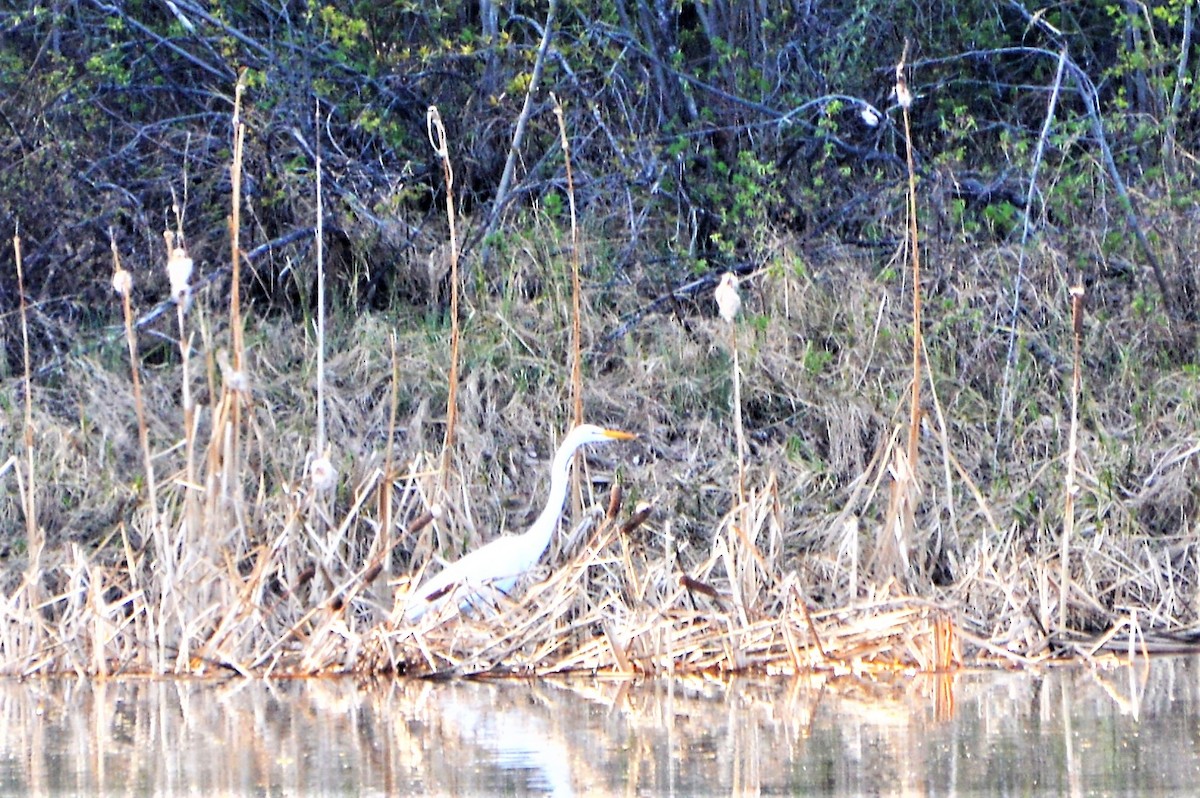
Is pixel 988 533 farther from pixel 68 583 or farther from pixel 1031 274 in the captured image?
pixel 68 583

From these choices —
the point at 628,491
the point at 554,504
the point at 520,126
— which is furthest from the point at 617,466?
the point at 520,126

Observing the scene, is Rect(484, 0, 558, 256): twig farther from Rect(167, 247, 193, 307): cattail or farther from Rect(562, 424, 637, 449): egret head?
A: Rect(167, 247, 193, 307): cattail

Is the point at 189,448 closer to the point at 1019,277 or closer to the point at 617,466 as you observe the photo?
the point at 617,466

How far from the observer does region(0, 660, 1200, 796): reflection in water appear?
14.9 feet

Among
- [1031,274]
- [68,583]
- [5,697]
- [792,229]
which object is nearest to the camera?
[5,697]

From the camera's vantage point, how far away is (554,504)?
22.1ft

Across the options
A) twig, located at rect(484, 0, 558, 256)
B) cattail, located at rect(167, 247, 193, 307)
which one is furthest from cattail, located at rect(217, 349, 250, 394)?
twig, located at rect(484, 0, 558, 256)

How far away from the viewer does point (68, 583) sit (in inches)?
275

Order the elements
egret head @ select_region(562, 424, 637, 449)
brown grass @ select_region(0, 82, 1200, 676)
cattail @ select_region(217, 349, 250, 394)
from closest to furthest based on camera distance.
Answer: cattail @ select_region(217, 349, 250, 394) → brown grass @ select_region(0, 82, 1200, 676) → egret head @ select_region(562, 424, 637, 449)

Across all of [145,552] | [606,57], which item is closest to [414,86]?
[606,57]

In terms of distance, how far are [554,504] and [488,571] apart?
1.21 ft

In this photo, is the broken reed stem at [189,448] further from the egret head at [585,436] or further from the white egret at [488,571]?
the egret head at [585,436]

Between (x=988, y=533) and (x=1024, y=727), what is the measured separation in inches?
80.4

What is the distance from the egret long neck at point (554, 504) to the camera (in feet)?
21.8
